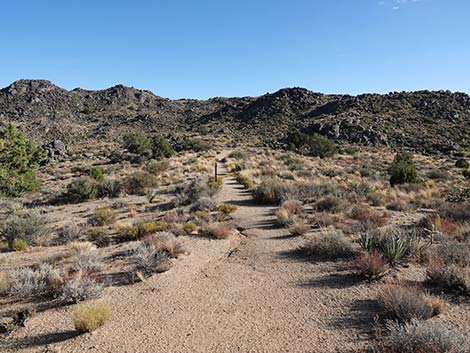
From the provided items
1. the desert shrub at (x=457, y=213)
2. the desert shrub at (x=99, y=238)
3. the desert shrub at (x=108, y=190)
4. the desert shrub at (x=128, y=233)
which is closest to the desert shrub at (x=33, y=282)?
the desert shrub at (x=99, y=238)

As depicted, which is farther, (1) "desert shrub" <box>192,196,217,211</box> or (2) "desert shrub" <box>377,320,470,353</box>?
(1) "desert shrub" <box>192,196,217,211</box>

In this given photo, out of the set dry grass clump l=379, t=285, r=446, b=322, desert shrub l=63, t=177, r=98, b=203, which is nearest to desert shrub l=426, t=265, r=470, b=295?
dry grass clump l=379, t=285, r=446, b=322

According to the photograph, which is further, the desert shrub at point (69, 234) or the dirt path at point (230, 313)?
the desert shrub at point (69, 234)

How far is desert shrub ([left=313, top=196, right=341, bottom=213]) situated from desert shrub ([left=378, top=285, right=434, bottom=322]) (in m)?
8.09

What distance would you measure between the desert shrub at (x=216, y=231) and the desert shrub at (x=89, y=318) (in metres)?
5.37

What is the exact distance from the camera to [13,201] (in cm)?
1864

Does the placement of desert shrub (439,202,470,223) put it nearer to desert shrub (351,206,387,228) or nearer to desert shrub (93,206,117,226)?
desert shrub (351,206,387,228)

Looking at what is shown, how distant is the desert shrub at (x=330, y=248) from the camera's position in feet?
28.4

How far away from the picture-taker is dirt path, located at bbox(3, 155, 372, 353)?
16.5 ft

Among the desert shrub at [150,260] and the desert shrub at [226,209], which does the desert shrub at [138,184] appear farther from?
the desert shrub at [150,260]

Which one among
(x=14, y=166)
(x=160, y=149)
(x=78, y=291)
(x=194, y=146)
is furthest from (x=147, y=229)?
(x=194, y=146)

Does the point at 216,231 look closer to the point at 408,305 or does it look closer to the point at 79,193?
the point at 408,305

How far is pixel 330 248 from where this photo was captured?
344 inches

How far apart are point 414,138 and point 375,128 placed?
26.6ft
